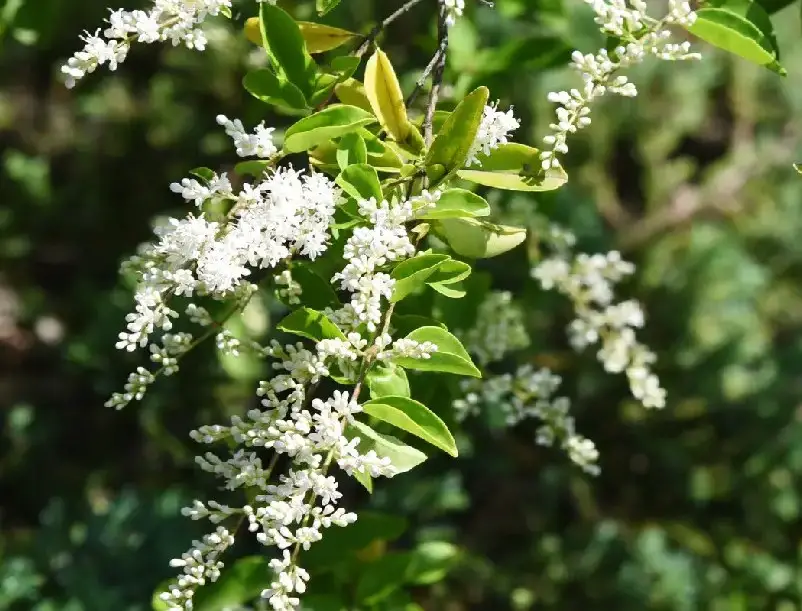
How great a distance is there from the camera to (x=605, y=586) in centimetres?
190

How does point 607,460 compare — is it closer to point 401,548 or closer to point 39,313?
point 401,548

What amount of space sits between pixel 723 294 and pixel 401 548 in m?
1.01

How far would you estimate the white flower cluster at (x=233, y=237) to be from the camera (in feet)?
2.34

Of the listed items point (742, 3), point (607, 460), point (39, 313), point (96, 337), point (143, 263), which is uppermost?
point (742, 3)

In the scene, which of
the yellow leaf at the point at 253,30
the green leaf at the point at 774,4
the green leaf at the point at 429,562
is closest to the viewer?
the yellow leaf at the point at 253,30

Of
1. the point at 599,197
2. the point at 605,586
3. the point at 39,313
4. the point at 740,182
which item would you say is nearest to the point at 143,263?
the point at 605,586

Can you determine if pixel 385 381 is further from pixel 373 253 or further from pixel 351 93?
pixel 351 93

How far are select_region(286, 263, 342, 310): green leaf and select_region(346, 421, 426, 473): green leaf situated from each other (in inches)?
4.6

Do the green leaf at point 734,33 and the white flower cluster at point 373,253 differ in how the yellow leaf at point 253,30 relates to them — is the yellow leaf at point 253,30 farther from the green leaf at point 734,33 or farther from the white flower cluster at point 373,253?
the green leaf at point 734,33

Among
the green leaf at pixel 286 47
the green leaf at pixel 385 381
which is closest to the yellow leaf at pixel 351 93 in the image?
the green leaf at pixel 286 47

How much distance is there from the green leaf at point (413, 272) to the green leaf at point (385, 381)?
7cm

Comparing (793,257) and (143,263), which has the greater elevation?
(143,263)

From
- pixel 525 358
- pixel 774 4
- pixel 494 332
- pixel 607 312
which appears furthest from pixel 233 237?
pixel 525 358

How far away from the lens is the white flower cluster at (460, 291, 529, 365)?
1129mm
